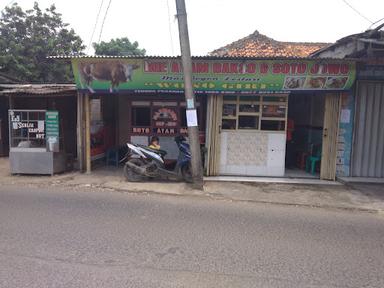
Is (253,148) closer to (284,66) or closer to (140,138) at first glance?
(284,66)

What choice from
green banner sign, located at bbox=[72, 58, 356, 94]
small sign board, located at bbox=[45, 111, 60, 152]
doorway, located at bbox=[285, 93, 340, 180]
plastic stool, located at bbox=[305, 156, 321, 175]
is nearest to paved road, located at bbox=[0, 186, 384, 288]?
small sign board, located at bbox=[45, 111, 60, 152]

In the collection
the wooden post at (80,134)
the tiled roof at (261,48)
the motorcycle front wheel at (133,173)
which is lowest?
the motorcycle front wheel at (133,173)

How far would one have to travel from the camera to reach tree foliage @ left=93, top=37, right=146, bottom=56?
30.7 meters

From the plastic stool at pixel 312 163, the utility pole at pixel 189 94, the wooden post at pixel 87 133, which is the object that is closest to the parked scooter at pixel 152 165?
the utility pole at pixel 189 94

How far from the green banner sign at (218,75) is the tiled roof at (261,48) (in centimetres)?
466

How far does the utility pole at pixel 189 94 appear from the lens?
7.62 m

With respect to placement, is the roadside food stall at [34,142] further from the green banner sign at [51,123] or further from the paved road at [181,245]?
the paved road at [181,245]

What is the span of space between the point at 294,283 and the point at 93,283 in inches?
79.6

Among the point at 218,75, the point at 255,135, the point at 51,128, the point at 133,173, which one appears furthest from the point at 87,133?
the point at 255,135

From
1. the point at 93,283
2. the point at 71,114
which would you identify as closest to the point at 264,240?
the point at 93,283

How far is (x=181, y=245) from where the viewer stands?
4.45 meters

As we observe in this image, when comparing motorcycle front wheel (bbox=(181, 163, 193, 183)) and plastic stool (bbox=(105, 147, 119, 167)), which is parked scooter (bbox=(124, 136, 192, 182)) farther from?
plastic stool (bbox=(105, 147, 119, 167))

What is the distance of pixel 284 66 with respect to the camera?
8.61m

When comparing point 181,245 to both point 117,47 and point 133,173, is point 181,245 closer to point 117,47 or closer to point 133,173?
point 133,173
